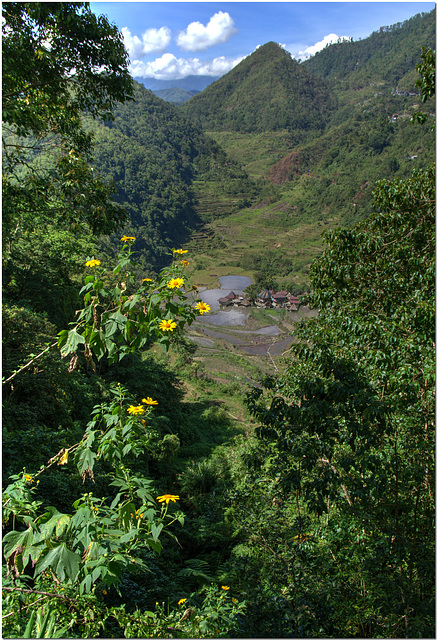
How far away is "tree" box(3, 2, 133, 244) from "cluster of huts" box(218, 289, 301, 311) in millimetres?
40937

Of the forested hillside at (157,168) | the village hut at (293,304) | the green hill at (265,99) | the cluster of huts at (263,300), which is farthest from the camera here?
the green hill at (265,99)

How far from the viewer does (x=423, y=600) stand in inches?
88.7

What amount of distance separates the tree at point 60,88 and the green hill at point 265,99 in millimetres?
136450

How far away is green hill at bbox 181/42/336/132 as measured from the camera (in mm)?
126750

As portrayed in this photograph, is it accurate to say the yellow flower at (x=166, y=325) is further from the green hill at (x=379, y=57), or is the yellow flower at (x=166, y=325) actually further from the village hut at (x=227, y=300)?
the green hill at (x=379, y=57)

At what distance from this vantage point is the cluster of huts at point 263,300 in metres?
44.7

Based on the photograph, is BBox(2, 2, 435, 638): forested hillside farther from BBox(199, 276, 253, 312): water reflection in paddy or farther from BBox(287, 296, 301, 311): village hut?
BBox(199, 276, 253, 312): water reflection in paddy

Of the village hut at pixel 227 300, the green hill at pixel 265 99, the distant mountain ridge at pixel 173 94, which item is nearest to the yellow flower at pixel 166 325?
the village hut at pixel 227 300

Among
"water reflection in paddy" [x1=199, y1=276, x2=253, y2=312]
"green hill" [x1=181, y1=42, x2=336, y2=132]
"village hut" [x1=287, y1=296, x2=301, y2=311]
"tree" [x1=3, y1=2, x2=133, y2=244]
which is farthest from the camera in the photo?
"green hill" [x1=181, y1=42, x2=336, y2=132]

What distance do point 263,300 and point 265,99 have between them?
392ft

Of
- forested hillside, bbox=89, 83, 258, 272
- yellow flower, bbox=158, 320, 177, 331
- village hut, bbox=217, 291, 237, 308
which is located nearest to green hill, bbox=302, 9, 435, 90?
forested hillside, bbox=89, 83, 258, 272

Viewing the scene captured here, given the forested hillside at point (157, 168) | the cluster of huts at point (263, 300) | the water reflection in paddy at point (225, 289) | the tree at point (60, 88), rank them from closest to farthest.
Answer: the tree at point (60, 88) → the cluster of huts at point (263, 300) → the water reflection in paddy at point (225, 289) → the forested hillside at point (157, 168)

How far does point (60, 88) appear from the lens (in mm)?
3445

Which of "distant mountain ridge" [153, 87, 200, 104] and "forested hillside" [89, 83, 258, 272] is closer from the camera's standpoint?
"forested hillside" [89, 83, 258, 272]
